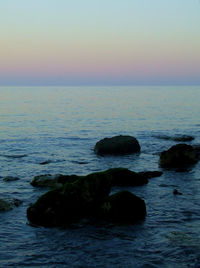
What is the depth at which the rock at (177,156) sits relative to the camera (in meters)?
31.2

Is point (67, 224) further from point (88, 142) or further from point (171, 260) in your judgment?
point (88, 142)

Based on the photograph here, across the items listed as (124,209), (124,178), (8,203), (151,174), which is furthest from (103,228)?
(151,174)

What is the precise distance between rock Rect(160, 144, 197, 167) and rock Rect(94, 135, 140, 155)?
6.51 metres

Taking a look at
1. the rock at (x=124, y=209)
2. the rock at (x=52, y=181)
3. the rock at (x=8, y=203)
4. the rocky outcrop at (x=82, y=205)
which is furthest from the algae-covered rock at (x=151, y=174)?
the rock at (x=8, y=203)

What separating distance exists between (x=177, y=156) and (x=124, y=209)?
1474 cm

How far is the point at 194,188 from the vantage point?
24.2 meters

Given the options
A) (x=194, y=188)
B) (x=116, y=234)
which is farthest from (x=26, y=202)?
(x=194, y=188)

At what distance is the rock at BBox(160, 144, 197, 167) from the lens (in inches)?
1230

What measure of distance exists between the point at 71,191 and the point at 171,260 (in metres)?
6.83

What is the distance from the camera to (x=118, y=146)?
37.3 meters

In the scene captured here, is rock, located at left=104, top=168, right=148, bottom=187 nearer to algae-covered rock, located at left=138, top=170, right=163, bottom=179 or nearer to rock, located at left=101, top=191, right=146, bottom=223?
algae-covered rock, located at left=138, top=170, right=163, bottom=179

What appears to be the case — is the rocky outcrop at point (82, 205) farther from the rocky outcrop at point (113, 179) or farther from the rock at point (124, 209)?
the rocky outcrop at point (113, 179)

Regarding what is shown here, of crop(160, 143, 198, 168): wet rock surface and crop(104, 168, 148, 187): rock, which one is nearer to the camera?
crop(104, 168, 148, 187): rock

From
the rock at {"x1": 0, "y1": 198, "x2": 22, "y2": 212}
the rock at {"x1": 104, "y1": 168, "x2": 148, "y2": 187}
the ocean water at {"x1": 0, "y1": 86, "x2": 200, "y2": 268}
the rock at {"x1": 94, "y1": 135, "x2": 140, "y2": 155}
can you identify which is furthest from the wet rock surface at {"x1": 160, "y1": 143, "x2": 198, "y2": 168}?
the rock at {"x1": 0, "y1": 198, "x2": 22, "y2": 212}
